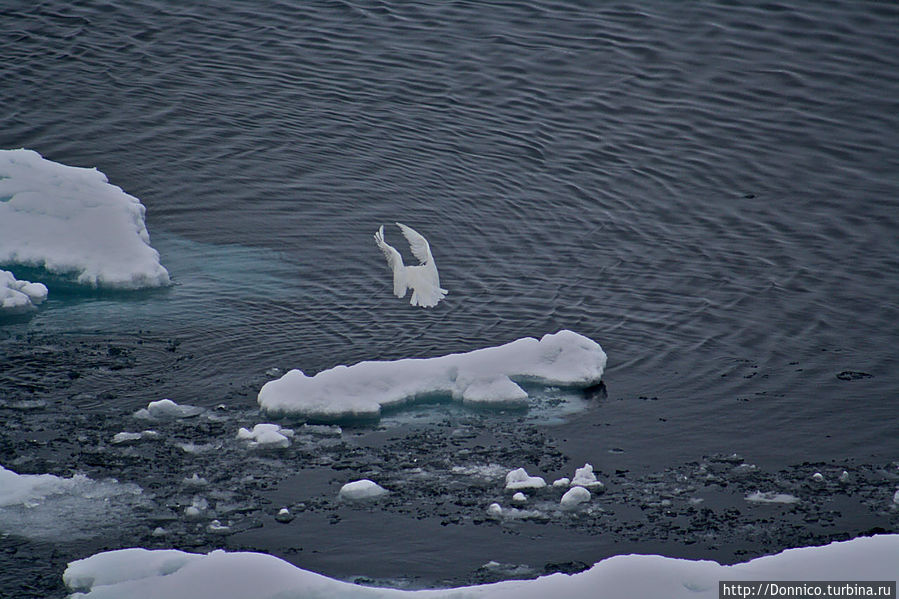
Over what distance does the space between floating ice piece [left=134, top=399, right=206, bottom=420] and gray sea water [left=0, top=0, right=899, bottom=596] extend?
0.22 m

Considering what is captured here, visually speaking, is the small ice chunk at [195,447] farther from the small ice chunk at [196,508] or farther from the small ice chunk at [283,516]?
the small ice chunk at [283,516]

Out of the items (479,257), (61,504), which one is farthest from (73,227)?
(61,504)

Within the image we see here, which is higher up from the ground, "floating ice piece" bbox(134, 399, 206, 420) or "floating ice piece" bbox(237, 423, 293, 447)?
"floating ice piece" bbox(237, 423, 293, 447)

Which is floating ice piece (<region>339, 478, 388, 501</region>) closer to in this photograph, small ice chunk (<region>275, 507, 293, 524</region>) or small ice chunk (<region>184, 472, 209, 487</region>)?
small ice chunk (<region>275, 507, 293, 524</region>)

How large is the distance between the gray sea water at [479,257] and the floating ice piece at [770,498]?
159 millimetres

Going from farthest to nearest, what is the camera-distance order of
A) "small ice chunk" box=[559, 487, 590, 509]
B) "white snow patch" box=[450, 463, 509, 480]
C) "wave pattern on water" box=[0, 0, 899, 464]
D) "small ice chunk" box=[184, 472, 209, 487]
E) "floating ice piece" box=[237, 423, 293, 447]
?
"wave pattern on water" box=[0, 0, 899, 464], "floating ice piece" box=[237, 423, 293, 447], "white snow patch" box=[450, 463, 509, 480], "small ice chunk" box=[184, 472, 209, 487], "small ice chunk" box=[559, 487, 590, 509]

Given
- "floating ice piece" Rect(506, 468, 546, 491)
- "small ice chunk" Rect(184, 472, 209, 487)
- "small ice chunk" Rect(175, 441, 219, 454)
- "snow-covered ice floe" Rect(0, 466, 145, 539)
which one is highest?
"floating ice piece" Rect(506, 468, 546, 491)

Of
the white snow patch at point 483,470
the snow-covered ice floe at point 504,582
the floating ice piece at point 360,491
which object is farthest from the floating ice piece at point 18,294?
the white snow patch at point 483,470

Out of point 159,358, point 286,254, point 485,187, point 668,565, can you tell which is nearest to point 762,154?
point 485,187

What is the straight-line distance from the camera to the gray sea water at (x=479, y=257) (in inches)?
475

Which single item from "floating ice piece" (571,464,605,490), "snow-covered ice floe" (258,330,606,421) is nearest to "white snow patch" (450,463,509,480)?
"floating ice piece" (571,464,605,490)

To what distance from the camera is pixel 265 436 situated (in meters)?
12.9

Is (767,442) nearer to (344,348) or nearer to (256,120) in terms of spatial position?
(344,348)

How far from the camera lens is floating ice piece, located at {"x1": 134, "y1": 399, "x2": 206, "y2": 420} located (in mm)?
13336
